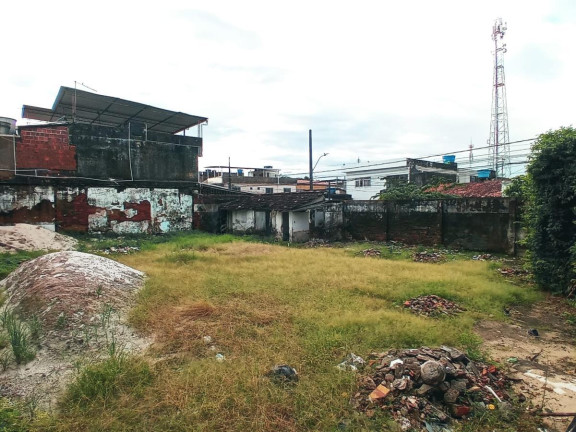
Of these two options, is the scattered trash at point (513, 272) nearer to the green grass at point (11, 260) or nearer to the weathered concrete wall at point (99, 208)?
the green grass at point (11, 260)

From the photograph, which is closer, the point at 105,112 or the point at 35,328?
the point at 35,328

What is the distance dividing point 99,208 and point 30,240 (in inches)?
164

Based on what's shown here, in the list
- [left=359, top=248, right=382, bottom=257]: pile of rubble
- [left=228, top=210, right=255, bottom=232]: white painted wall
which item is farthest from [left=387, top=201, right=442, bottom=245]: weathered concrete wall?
[left=228, top=210, right=255, bottom=232]: white painted wall

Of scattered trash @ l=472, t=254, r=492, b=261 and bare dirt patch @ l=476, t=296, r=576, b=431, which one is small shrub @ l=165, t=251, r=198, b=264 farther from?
scattered trash @ l=472, t=254, r=492, b=261

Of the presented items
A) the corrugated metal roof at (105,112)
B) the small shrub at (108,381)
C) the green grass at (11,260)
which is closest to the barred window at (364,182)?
the corrugated metal roof at (105,112)

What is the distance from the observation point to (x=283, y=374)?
3742 millimetres

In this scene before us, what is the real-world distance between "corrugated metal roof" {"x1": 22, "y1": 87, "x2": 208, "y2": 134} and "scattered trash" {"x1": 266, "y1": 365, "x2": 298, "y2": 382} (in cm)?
1488

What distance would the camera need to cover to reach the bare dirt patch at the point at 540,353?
3.57 meters

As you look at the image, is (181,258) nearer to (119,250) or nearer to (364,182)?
(119,250)

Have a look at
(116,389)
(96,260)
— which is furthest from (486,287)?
(96,260)

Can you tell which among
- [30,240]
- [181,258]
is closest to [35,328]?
[181,258]

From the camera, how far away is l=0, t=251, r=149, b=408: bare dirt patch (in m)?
3.84

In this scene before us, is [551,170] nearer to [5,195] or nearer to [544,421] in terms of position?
[544,421]

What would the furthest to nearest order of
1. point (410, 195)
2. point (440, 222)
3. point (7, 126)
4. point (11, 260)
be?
point (410, 195)
point (7, 126)
point (440, 222)
point (11, 260)
